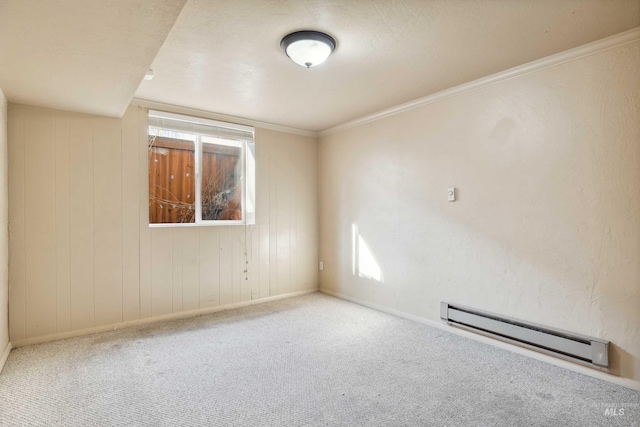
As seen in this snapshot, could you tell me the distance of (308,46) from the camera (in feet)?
7.11

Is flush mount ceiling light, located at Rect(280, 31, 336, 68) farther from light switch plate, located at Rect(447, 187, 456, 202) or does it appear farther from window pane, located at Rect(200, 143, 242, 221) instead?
window pane, located at Rect(200, 143, 242, 221)

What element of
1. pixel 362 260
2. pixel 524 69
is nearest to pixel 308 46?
pixel 524 69

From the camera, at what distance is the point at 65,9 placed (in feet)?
5.02

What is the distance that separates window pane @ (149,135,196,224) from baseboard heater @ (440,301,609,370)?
296cm

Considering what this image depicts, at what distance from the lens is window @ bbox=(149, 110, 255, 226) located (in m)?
3.61

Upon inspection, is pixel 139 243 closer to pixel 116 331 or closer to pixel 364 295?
pixel 116 331

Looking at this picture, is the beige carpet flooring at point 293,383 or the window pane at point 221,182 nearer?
the beige carpet flooring at point 293,383

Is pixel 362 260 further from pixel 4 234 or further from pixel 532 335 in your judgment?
pixel 4 234

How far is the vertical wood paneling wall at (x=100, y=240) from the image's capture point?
2.90 m

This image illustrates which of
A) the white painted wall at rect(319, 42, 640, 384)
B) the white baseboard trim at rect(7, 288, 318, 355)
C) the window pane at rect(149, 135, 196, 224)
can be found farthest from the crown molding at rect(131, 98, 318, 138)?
the white baseboard trim at rect(7, 288, 318, 355)

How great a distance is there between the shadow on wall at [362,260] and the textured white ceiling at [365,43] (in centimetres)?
168

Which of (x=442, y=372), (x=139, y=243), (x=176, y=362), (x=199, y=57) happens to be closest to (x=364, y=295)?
(x=442, y=372)

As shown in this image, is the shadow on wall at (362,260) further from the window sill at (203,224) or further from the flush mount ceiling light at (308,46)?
the flush mount ceiling light at (308,46)

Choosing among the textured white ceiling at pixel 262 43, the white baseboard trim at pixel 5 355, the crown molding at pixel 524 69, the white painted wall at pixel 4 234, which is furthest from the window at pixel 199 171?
the crown molding at pixel 524 69
